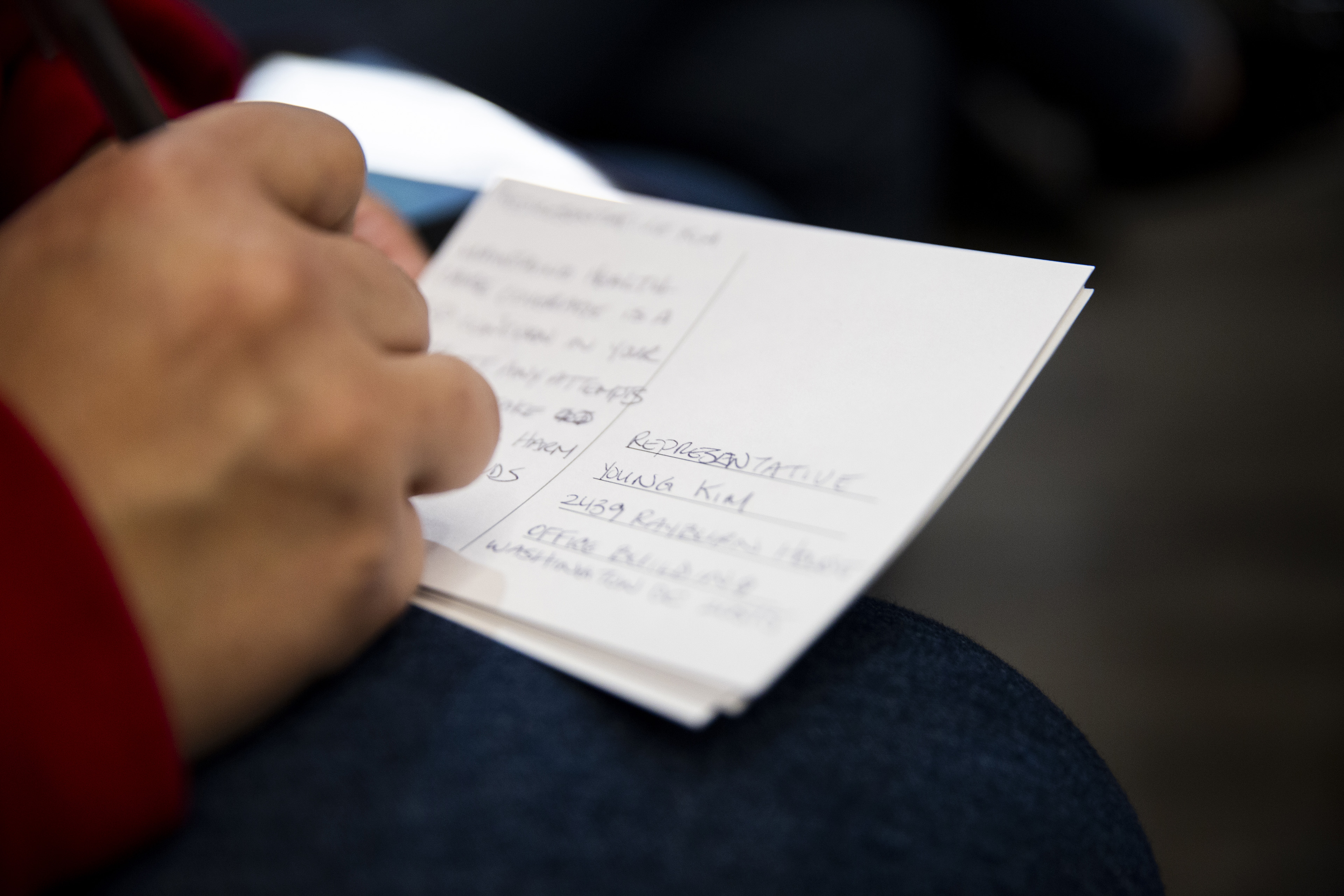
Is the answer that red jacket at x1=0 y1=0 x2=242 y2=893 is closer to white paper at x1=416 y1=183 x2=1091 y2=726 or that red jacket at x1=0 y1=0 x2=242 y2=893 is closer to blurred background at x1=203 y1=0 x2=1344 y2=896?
white paper at x1=416 y1=183 x2=1091 y2=726

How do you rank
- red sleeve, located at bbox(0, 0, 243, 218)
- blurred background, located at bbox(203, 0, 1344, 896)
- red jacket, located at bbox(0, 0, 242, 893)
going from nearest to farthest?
1. red jacket, located at bbox(0, 0, 242, 893)
2. red sleeve, located at bbox(0, 0, 243, 218)
3. blurred background, located at bbox(203, 0, 1344, 896)

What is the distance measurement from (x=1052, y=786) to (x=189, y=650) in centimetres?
23

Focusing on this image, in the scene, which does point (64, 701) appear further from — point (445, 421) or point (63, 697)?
point (445, 421)

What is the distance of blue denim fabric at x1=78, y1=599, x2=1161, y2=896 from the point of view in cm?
23

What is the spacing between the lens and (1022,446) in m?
1.07

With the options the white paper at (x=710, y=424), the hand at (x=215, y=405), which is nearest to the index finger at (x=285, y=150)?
the hand at (x=215, y=405)

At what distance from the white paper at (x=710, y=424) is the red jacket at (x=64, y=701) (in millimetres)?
92

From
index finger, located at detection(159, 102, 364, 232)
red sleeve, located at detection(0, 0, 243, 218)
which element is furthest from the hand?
red sleeve, located at detection(0, 0, 243, 218)

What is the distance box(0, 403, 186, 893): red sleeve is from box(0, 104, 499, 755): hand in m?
0.01

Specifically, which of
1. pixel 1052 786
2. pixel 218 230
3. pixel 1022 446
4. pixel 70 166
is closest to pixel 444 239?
pixel 70 166

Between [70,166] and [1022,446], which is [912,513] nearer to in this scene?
[70,166]

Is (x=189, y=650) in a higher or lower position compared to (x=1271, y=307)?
higher

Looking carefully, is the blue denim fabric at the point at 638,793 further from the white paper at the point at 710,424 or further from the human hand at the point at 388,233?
the human hand at the point at 388,233

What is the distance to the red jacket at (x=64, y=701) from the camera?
0.21 meters
